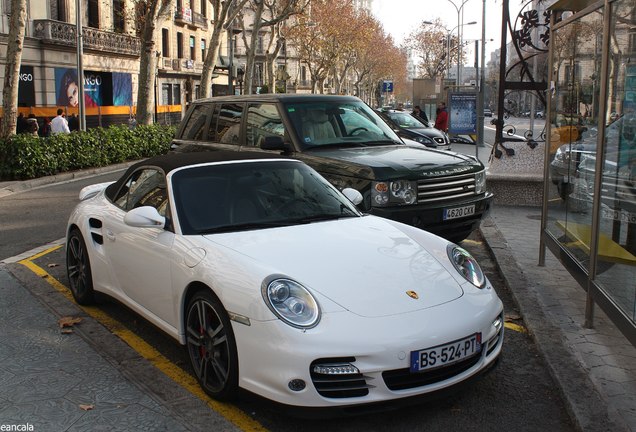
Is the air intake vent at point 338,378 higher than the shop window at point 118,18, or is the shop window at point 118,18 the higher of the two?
the shop window at point 118,18

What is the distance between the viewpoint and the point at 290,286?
3.60 meters

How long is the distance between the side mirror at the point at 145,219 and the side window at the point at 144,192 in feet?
0.55

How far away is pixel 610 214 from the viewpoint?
195 inches

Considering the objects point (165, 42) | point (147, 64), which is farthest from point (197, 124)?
point (165, 42)

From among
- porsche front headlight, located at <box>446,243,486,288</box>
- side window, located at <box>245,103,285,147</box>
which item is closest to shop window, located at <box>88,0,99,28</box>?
side window, located at <box>245,103,285,147</box>

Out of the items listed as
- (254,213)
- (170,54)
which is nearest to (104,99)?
(170,54)

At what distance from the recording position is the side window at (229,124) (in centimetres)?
841

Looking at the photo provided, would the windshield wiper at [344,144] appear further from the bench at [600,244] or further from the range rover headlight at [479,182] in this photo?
the bench at [600,244]

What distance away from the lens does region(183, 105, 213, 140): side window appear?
→ 911 centimetres

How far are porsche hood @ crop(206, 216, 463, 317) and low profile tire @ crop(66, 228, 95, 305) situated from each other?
1.96 meters

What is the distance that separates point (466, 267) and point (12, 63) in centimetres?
1584

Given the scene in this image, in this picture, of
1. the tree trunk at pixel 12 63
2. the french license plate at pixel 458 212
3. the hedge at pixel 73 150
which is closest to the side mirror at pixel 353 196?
the french license plate at pixel 458 212

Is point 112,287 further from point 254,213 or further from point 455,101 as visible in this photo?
point 455,101

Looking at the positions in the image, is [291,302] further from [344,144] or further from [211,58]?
[211,58]
